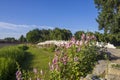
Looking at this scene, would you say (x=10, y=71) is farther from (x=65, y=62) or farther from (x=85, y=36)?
(x=65, y=62)

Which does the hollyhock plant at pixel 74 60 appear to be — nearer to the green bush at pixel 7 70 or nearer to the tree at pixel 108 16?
the green bush at pixel 7 70

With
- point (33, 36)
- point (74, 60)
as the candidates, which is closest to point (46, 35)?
point (33, 36)

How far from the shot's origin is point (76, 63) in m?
8.55

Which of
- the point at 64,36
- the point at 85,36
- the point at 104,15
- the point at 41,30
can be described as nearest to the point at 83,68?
the point at 85,36

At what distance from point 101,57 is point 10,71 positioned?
4420 mm

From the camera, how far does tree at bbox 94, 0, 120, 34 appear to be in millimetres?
43562

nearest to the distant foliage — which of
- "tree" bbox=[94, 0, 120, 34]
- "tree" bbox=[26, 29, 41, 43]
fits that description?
"tree" bbox=[26, 29, 41, 43]

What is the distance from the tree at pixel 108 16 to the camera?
43.6 m

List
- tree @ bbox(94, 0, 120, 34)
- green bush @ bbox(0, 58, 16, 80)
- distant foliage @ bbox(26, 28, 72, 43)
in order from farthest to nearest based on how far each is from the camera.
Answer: distant foliage @ bbox(26, 28, 72, 43) → tree @ bbox(94, 0, 120, 34) → green bush @ bbox(0, 58, 16, 80)

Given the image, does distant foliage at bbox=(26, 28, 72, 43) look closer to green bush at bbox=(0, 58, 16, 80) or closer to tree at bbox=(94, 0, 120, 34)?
tree at bbox=(94, 0, 120, 34)

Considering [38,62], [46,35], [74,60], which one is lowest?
[38,62]

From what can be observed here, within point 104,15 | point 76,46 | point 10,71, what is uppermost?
point 104,15

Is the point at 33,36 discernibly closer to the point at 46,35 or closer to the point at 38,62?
the point at 46,35

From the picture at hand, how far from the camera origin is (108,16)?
4378cm
